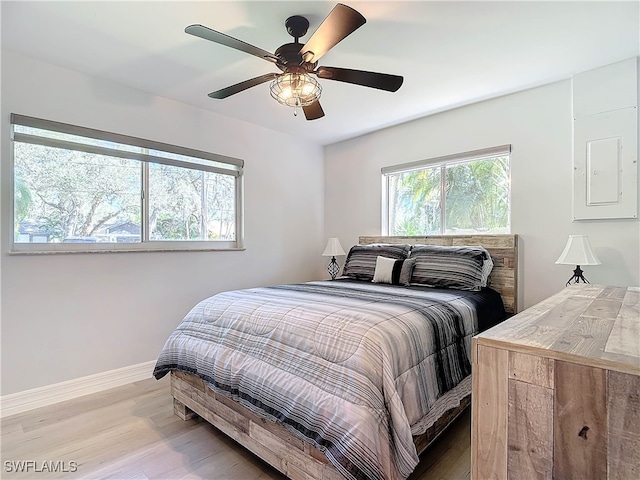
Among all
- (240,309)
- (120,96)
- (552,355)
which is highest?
(120,96)

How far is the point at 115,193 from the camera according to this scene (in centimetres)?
283

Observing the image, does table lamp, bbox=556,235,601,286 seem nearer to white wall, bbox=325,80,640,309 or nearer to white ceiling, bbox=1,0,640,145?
white wall, bbox=325,80,640,309

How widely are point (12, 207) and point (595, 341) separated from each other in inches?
128

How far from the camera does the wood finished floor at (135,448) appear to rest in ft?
5.29

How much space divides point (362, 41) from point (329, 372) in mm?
2068

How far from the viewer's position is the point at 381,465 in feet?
3.88

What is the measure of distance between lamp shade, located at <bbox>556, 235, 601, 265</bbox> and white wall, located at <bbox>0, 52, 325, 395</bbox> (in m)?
2.85

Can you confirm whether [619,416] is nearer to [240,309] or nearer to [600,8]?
[240,309]

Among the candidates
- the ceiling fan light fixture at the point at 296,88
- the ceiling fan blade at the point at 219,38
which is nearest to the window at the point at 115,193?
the ceiling fan light fixture at the point at 296,88

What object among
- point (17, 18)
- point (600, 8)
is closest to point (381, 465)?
point (600, 8)

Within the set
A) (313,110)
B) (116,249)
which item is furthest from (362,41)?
(116,249)

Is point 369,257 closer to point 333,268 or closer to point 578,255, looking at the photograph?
point 333,268

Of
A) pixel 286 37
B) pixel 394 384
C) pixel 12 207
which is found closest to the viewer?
pixel 394 384

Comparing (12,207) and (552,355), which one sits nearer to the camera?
(552,355)
